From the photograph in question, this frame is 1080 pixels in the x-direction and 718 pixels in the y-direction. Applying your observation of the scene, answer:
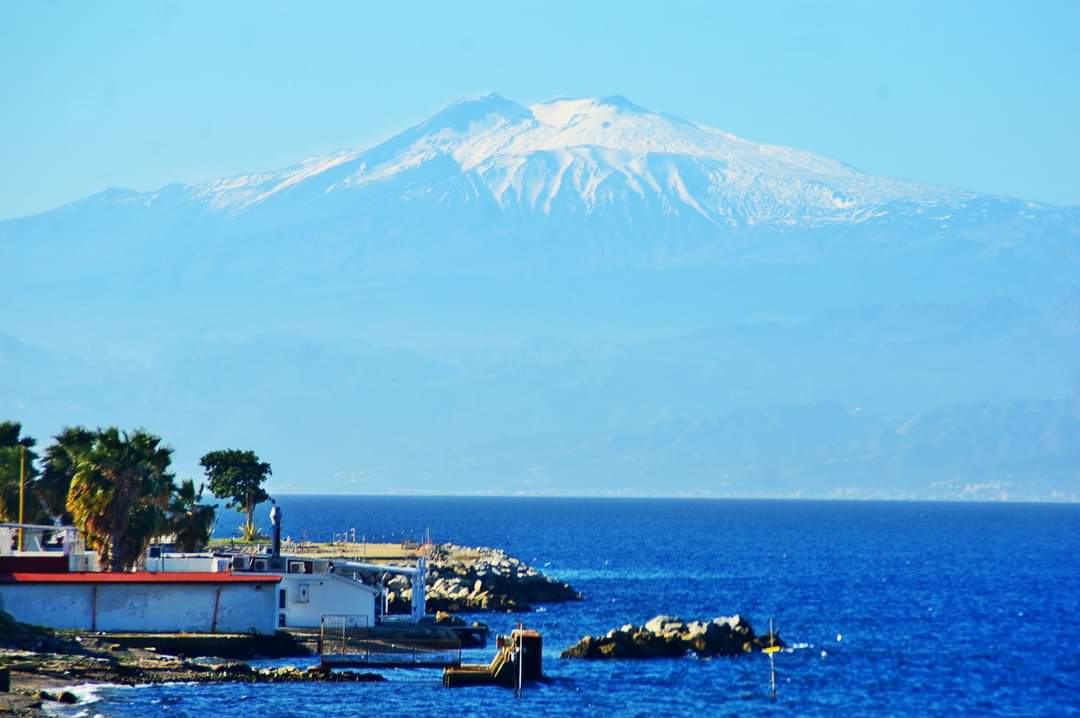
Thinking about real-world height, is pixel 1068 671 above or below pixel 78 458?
below

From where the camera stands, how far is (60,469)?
93750mm

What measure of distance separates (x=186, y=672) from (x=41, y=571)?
38.1ft

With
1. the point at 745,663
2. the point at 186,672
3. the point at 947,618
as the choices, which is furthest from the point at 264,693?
the point at 947,618

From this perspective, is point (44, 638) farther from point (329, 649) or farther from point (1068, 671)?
point (1068, 671)

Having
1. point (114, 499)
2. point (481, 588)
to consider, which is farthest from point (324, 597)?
point (481, 588)

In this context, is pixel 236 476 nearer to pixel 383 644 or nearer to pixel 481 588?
pixel 481 588

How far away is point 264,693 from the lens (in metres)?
64.9

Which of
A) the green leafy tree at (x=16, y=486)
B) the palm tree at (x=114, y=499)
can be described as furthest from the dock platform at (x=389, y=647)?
the green leafy tree at (x=16, y=486)

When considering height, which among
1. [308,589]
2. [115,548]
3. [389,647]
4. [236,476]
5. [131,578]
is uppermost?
[236,476]

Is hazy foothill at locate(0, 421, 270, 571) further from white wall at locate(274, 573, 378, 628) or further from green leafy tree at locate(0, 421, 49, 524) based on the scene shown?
white wall at locate(274, 573, 378, 628)

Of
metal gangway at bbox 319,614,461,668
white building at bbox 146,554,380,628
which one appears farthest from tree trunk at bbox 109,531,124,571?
metal gangway at bbox 319,614,461,668

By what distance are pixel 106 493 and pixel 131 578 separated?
9.30 meters

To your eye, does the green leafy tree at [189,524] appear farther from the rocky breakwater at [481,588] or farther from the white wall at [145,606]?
the white wall at [145,606]

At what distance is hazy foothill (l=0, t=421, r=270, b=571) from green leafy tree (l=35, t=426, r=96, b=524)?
0.05m
